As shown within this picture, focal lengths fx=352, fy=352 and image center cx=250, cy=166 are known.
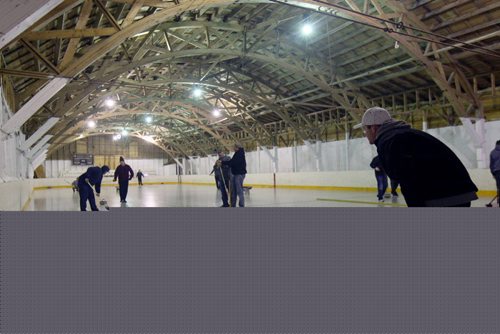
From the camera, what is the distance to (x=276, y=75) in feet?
75.8

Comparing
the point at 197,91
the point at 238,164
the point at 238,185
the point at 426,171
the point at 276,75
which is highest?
the point at 276,75

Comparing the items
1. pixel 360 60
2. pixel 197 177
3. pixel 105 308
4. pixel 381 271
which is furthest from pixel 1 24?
pixel 197 177

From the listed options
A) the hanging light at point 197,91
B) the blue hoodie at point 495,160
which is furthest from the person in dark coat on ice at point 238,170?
the hanging light at point 197,91

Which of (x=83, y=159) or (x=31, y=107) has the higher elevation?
(x=83, y=159)

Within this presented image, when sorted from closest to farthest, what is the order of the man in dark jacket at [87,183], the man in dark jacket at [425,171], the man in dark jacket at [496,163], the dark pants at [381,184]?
the man in dark jacket at [425,171]
the man in dark jacket at [496,163]
the man in dark jacket at [87,183]
the dark pants at [381,184]

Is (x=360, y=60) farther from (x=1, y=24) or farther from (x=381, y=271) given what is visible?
(x=381, y=271)

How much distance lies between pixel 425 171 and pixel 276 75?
22.0 meters

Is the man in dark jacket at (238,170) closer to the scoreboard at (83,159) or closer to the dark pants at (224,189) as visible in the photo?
the dark pants at (224,189)

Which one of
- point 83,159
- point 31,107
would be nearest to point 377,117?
point 31,107

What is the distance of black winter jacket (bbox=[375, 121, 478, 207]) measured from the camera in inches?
76.7

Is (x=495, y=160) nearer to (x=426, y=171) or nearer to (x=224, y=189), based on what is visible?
(x=224, y=189)

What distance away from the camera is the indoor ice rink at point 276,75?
34.7ft

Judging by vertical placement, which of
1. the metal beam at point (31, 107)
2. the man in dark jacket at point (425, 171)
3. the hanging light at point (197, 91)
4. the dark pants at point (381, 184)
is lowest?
the dark pants at point (381, 184)

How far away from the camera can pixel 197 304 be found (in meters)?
1.62
